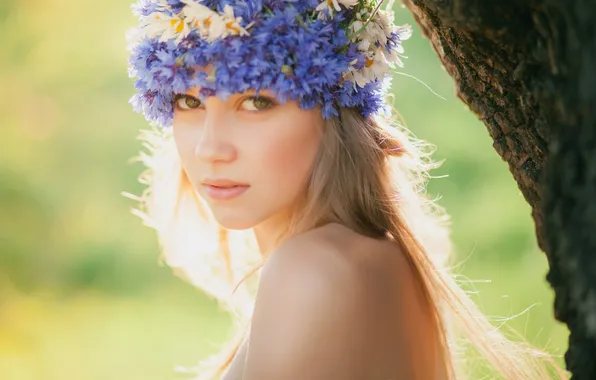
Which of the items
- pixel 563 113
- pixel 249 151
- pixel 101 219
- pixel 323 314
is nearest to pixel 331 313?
pixel 323 314

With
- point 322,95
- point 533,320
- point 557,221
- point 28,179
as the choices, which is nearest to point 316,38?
point 322,95

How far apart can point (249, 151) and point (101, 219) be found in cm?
697

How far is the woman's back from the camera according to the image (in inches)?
93.3

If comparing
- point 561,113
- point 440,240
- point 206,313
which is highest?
point 561,113

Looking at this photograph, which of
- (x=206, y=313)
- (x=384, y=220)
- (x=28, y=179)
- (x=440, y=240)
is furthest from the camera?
(x=28, y=179)

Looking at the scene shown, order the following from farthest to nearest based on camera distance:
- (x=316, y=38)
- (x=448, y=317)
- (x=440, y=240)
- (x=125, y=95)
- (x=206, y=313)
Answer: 1. (x=125, y=95)
2. (x=206, y=313)
3. (x=440, y=240)
4. (x=448, y=317)
5. (x=316, y=38)

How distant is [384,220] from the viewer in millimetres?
2768

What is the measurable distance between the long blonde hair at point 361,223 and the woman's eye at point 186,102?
371 millimetres

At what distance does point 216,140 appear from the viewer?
261 centimetres

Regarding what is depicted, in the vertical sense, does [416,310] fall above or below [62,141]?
below

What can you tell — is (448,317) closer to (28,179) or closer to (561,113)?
(561,113)

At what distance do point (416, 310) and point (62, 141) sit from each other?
755cm

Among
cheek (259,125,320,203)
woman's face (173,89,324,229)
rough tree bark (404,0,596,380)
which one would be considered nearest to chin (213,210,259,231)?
woman's face (173,89,324,229)

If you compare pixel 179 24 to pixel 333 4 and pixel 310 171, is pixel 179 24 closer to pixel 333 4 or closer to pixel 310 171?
pixel 333 4
